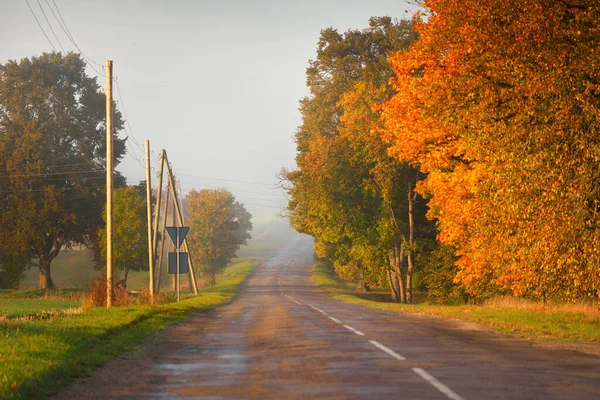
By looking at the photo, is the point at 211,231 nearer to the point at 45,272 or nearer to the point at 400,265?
the point at 45,272

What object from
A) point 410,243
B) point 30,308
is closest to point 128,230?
point 30,308

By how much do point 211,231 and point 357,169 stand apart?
5107 cm

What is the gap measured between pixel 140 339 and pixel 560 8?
12.7 metres

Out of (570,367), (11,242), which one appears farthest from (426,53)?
(11,242)

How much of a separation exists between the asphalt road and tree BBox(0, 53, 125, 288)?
174 ft

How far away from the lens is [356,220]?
49.6 metres

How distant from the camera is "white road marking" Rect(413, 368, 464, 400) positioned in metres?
8.37

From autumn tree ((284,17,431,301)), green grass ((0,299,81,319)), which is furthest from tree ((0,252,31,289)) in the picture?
autumn tree ((284,17,431,301))

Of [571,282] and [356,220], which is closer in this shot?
[571,282]

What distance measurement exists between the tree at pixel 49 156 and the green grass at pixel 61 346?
47.2 m

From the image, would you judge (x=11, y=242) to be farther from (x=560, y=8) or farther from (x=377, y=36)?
(x=560, y=8)

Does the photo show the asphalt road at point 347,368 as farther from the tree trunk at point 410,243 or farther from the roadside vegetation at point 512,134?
the tree trunk at point 410,243

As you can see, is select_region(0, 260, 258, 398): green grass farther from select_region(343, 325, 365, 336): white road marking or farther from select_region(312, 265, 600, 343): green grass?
select_region(312, 265, 600, 343): green grass

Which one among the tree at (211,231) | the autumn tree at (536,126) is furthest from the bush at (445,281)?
the tree at (211,231)
